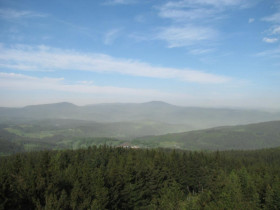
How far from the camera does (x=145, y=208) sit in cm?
5425

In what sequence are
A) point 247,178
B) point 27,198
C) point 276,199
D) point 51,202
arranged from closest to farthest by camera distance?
point 51,202 < point 27,198 < point 276,199 < point 247,178

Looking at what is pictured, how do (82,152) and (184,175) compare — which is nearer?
(184,175)

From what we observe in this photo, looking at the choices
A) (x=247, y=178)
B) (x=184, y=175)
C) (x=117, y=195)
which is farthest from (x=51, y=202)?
(x=247, y=178)

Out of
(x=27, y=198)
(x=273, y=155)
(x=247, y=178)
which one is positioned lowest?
(x=273, y=155)

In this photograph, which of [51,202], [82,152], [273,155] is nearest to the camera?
[51,202]

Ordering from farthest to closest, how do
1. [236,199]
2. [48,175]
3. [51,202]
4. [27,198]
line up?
1. [48,175]
2. [236,199]
3. [27,198]
4. [51,202]

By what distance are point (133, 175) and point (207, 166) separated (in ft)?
142

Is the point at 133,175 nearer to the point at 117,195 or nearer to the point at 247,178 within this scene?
the point at 117,195

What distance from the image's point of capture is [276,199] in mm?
46281

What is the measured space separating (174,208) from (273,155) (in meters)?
132

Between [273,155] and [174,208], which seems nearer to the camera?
[174,208]

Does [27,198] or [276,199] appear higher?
[27,198]

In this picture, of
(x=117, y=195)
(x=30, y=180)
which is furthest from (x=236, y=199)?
(x=30, y=180)

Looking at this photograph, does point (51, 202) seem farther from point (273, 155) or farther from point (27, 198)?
point (273, 155)
